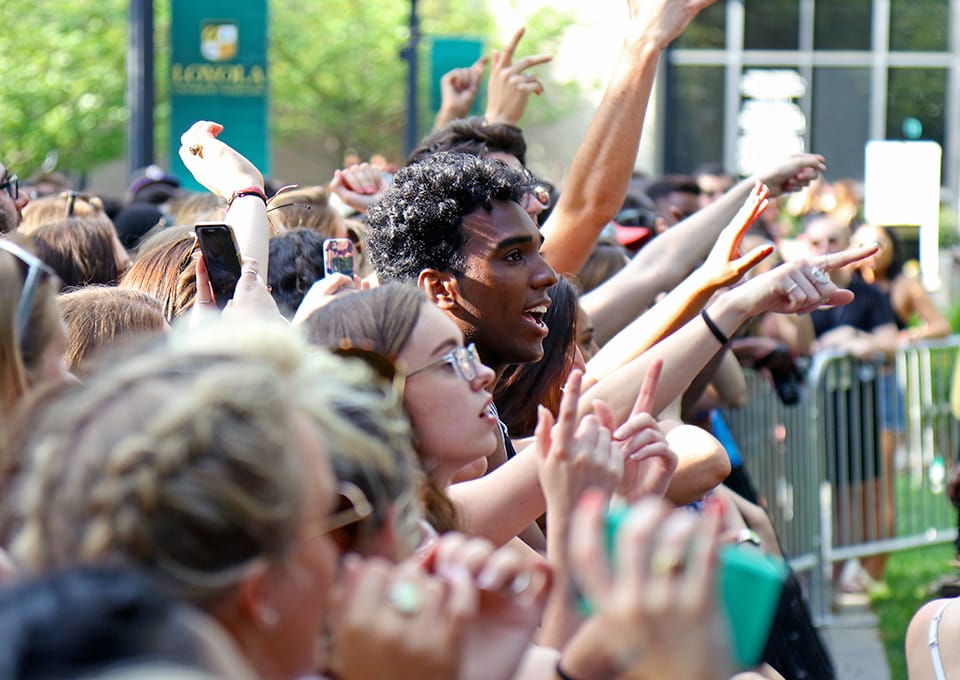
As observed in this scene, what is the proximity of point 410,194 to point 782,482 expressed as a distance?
469cm

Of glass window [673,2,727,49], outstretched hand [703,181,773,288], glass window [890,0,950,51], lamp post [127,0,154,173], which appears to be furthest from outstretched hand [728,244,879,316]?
glass window [890,0,950,51]

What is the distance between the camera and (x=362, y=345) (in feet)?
9.24

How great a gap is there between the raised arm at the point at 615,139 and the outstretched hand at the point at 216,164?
99cm

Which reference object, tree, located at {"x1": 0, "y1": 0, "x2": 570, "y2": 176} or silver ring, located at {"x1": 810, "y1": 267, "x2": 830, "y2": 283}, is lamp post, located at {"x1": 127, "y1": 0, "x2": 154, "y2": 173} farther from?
tree, located at {"x1": 0, "y1": 0, "x2": 570, "y2": 176}

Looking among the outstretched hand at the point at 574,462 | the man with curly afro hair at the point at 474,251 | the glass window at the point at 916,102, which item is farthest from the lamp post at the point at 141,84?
the glass window at the point at 916,102

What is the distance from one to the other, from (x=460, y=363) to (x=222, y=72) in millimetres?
7857

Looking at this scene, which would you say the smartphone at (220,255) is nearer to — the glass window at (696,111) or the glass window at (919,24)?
the glass window at (696,111)

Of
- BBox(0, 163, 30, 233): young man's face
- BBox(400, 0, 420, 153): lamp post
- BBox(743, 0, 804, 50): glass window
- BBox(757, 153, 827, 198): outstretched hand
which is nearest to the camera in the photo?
BBox(0, 163, 30, 233): young man's face

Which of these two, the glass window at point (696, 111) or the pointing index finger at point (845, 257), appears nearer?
the pointing index finger at point (845, 257)

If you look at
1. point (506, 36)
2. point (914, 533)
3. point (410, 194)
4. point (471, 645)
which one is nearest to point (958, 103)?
point (506, 36)

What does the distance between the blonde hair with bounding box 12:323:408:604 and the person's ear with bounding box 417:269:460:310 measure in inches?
82.7

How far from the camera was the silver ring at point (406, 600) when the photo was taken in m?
1.77

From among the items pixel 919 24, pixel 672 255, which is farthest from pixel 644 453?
pixel 919 24

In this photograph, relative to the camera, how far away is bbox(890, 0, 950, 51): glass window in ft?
83.5
